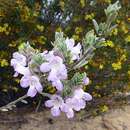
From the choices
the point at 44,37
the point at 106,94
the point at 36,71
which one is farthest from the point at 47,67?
the point at 106,94

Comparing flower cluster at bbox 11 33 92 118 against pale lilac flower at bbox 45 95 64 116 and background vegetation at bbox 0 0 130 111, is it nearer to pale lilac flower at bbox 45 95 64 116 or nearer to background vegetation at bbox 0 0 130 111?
pale lilac flower at bbox 45 95 64 116

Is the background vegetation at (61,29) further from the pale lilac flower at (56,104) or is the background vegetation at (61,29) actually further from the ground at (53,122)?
the pale lilac flower at (56,104)

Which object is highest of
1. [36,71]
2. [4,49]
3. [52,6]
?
[52,6]

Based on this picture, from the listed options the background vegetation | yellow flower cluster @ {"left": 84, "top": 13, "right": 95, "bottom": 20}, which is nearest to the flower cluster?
the background vegetation

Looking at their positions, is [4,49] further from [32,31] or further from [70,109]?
[70,109]

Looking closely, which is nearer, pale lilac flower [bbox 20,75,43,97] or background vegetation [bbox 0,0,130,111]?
pale lilac flower [bbox 20,75,43,97]

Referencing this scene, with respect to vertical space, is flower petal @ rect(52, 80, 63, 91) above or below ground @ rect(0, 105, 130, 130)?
above

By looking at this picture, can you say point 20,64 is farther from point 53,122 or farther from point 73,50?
point 53,122

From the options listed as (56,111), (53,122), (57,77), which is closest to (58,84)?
(57,77)

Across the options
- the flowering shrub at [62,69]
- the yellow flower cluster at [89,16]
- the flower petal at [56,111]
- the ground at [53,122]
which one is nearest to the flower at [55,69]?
the flowering shrub at [62,69]
